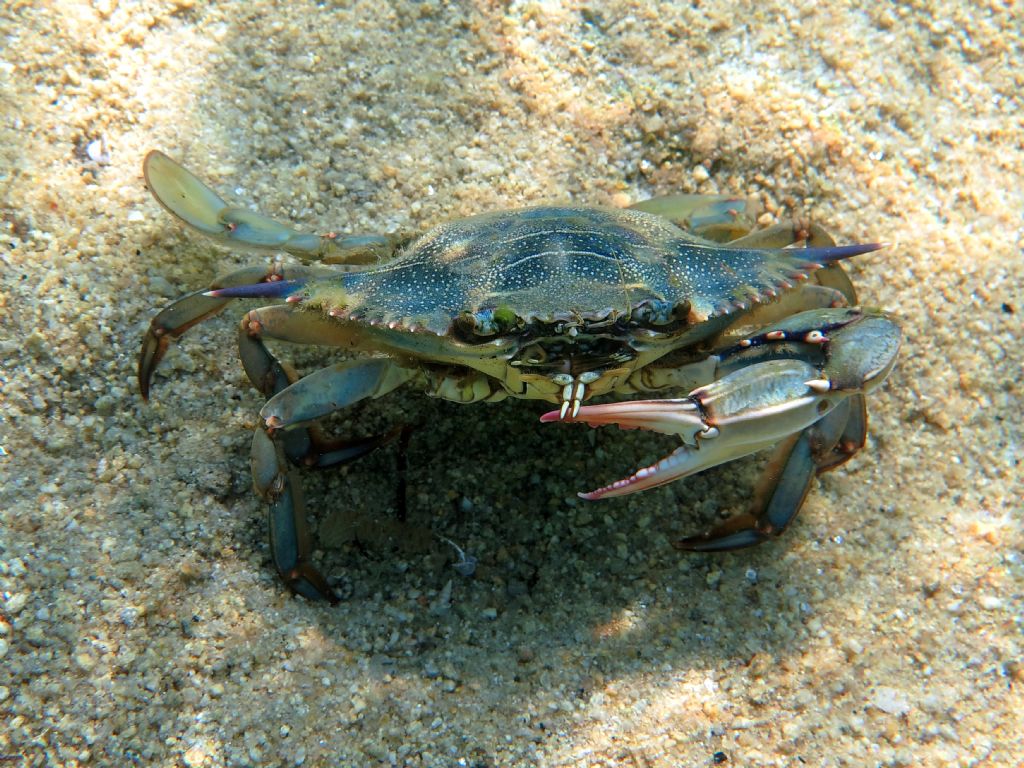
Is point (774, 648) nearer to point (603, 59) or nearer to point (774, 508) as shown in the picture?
point (774, 508)

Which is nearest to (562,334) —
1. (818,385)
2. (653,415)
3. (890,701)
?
(653,415)

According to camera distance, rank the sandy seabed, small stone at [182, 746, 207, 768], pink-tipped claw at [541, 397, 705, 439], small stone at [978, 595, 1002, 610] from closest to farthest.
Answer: pink-tipped claw at [541, 397, 705, 439]
small stone at [182, 746, 207, 768]
the sandy seabed
small stone at [978, 595, 1002, 610]

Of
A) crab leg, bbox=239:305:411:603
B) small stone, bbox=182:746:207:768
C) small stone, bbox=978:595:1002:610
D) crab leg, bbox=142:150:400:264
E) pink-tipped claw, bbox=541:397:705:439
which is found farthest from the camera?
crab leg, bbox=142:150:400:264

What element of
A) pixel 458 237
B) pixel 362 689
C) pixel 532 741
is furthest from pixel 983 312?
pixel 362 689

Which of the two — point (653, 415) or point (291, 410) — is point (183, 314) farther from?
point (653, 415)

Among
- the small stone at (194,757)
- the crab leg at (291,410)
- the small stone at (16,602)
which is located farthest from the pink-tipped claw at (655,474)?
the small stone at (16,602)

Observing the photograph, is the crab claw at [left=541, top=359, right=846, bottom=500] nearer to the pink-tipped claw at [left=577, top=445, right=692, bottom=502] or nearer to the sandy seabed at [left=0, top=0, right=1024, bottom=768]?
the pink-tipped claw at [left=577, top=445, right=692, bottom=502]

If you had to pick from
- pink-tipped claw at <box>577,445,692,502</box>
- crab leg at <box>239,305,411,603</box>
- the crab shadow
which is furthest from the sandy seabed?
Result: pink-tipped claw at <box>577,445,692,502</box>
